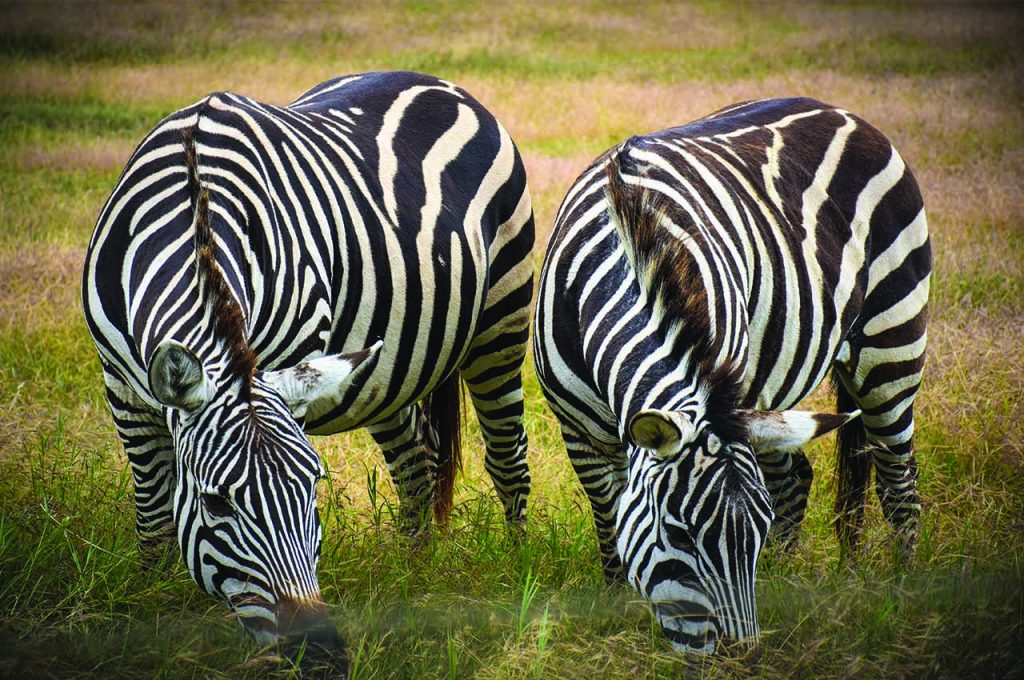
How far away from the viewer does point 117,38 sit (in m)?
15.6

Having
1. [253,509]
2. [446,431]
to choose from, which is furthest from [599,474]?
[253,509]

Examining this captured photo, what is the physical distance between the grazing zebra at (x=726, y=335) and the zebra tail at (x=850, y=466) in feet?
0.04

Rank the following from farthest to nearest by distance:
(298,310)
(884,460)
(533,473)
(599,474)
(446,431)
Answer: (533,473) < (446,431) < (884,460) < (599,474) < (298,310)

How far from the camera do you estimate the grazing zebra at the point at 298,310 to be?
2.78 meters

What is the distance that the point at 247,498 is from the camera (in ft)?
8.94

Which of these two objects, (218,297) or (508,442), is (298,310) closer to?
(218,297)

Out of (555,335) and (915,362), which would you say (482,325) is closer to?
(555,335)

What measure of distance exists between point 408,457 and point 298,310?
1.62 meters

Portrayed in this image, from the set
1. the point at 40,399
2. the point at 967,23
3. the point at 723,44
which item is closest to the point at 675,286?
the point at 40,399

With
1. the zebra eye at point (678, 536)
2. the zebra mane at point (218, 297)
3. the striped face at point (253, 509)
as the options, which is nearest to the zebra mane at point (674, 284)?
the zebra eye at point (678, 536)

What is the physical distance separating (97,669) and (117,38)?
14378 mm

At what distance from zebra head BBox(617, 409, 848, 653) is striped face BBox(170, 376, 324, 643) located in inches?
37.3

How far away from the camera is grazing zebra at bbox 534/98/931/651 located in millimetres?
2838

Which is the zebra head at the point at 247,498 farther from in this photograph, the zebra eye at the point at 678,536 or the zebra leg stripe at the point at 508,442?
the zebra leg stripe at the point at 508,442
